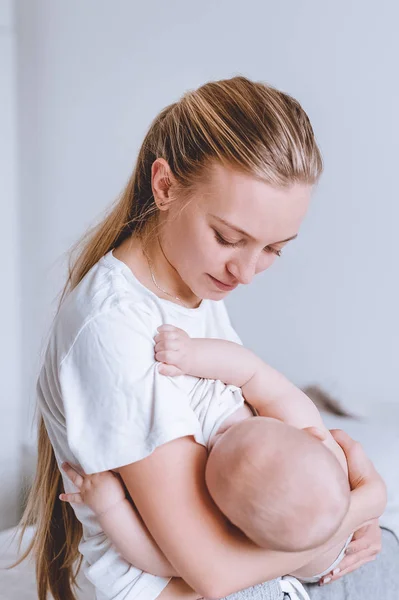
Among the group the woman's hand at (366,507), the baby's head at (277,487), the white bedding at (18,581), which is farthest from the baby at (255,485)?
the white bedding at (18,581)

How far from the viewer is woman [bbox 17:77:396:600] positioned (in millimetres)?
1248

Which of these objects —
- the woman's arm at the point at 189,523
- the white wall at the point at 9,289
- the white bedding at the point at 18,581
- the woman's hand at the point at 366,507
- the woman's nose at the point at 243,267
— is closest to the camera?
the woman's arm at the point at 189,523

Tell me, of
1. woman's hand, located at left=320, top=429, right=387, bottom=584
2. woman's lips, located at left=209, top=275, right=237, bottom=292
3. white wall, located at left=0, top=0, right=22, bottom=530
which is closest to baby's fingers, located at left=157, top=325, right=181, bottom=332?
woman's lips, located at left=209, top=275, right=237, bottom=292

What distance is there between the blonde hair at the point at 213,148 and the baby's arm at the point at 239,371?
0.24 metres

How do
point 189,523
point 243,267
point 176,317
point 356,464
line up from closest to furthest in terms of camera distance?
point 189,523 < point 243,267 < point 176,317 < point 356,464

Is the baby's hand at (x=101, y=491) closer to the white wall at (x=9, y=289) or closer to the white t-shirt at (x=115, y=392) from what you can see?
the white t-shirt at (x=115, y=392)

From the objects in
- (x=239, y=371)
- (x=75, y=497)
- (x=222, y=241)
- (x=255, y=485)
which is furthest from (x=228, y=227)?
(x=75, y=497)

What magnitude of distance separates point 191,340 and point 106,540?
0.36 meters

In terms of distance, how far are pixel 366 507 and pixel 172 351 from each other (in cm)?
49

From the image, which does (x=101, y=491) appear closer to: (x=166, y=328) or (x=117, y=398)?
(x=117, y=398)

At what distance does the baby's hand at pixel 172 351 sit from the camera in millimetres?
1288

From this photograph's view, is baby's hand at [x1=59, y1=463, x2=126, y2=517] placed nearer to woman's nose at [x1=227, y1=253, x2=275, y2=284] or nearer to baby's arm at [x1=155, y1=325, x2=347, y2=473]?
baby's arm at [x1=155, y1=325, x2=347, y2=473]

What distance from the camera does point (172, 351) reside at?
130 cm

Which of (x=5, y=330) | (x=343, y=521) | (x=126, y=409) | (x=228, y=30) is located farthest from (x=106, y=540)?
(x=228, y=30)
